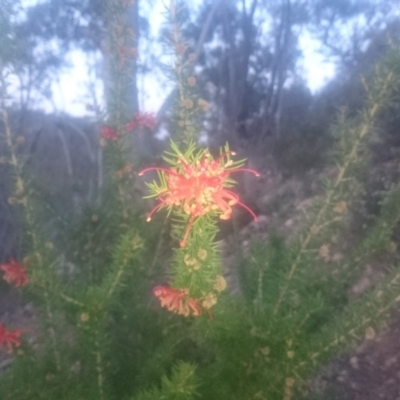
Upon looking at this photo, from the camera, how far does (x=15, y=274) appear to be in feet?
2.54

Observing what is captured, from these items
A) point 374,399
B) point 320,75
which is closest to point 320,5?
point 320,75

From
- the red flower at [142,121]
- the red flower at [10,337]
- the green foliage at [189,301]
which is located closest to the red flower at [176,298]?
the green foliage at [189,301]

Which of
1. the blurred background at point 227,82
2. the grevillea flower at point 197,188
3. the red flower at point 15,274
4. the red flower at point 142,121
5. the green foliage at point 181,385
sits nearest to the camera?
the grevillea flower at point 197,188

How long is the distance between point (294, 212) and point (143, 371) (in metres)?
0.68

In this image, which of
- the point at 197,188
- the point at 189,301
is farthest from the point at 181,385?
the point at 197,188

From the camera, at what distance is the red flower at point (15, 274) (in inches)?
30.3

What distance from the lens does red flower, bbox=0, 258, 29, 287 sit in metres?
0.77

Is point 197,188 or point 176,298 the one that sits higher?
point 197,188

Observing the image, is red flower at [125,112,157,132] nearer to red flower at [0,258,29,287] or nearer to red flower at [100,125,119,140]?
red flower at [100,125,119,140]

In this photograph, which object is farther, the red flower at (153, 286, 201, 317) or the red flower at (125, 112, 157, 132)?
the red flower at (125, 112, 157, 132)

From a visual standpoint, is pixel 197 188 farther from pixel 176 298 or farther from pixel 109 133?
pixel 109 133

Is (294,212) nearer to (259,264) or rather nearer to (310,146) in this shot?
(310,146)

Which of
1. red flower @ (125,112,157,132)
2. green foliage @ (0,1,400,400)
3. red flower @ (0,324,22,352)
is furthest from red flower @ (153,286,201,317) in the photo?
red flower @ (125,112,157,132)

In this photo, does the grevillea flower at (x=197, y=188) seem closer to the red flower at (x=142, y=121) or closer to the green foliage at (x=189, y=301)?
the green foliage at (x=189, y=301)
